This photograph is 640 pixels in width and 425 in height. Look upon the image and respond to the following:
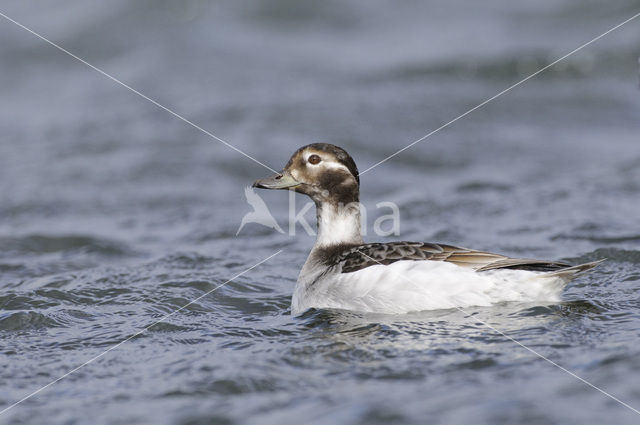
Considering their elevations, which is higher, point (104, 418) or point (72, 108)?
point (72, 108)

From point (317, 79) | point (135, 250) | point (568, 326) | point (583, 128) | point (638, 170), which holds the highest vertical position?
point (317, 79)

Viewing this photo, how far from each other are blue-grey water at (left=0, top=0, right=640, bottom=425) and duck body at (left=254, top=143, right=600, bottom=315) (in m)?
0.13

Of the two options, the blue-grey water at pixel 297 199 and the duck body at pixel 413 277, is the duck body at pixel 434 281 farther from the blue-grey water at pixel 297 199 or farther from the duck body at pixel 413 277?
the blue-grey water at pixel 297 199

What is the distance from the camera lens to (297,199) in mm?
12992

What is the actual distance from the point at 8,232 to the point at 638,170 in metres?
8.57

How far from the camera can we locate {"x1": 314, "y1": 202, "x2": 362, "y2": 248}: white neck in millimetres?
8117

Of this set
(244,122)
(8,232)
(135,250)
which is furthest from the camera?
(244,122)

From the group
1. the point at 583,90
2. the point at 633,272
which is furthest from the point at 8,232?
the point at 583,90

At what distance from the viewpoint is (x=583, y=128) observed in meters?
15.2

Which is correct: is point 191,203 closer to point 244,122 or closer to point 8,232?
point 8,232

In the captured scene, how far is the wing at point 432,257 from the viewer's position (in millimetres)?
6863

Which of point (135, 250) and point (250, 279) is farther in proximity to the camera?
point (135, 250)
